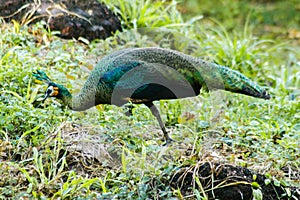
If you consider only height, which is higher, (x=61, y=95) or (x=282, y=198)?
(x=61, y=95)

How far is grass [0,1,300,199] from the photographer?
13.4 ft

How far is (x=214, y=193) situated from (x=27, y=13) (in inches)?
125

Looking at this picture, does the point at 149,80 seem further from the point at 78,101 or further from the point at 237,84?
the point at 237,84

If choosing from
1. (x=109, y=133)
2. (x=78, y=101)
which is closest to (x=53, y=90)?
(x=78, y=101)

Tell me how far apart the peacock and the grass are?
25cm

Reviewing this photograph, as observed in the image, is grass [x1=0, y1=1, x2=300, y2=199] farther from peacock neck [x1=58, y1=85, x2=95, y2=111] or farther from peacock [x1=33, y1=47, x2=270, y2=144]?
peacock [x1=33, y1=47, x2=270, y2=144]

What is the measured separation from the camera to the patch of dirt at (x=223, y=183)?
4.00m

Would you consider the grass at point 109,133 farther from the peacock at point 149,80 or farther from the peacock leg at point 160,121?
the peacock at point 149,80

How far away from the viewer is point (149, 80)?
4.31m

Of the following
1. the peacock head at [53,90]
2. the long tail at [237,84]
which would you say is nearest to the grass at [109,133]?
the peacock head at [53,90]

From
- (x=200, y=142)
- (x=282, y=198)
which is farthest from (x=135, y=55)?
(x=282, y=198)

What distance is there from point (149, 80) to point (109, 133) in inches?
22.8

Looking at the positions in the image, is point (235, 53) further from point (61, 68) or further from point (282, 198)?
point (282, 198)

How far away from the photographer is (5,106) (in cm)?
452
